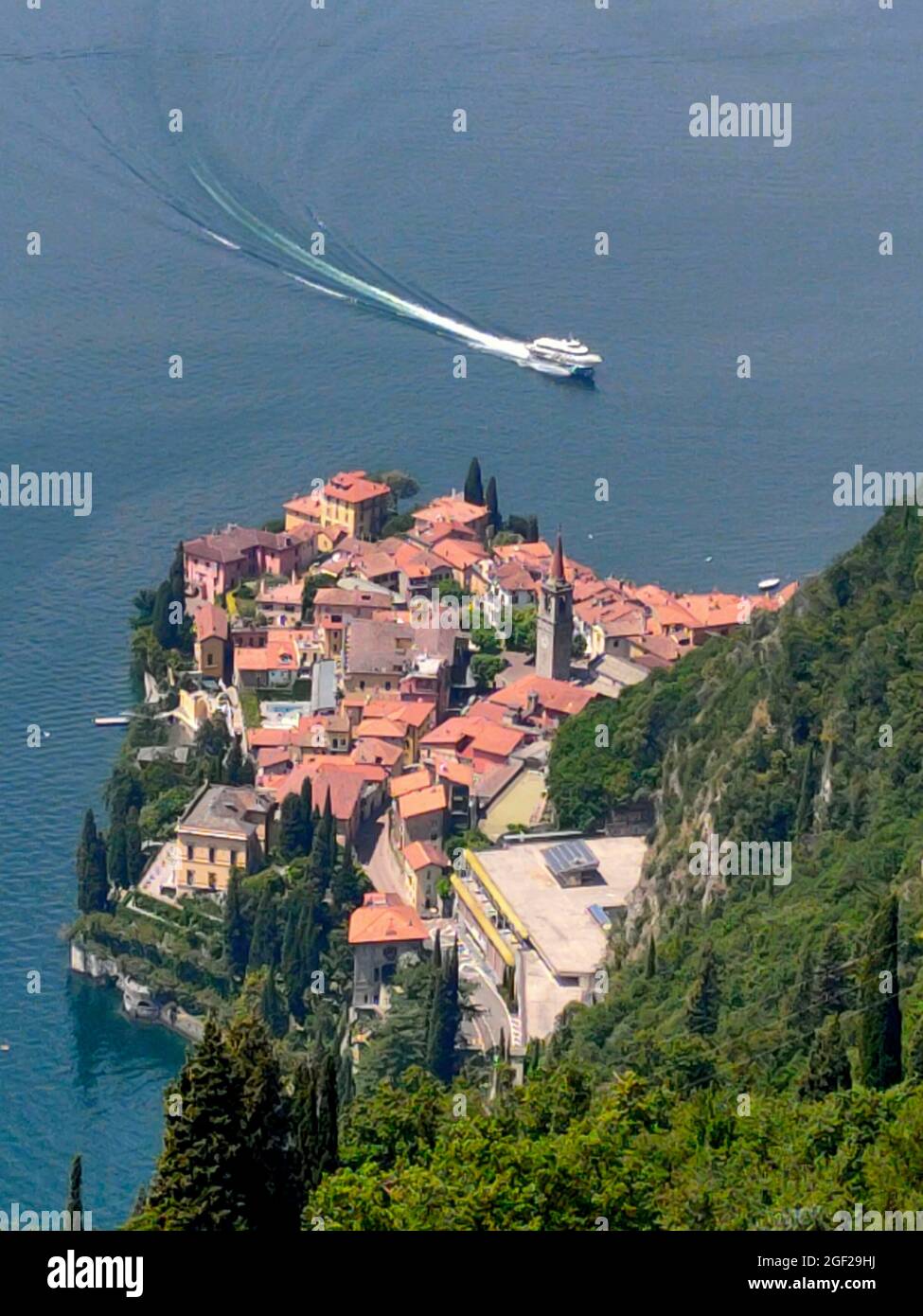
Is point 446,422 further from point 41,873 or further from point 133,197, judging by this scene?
point 41,873

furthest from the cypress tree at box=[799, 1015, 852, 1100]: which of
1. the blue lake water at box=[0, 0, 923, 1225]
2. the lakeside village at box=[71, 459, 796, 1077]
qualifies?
the blue lake water at box=[0, 0, 923, 1225]

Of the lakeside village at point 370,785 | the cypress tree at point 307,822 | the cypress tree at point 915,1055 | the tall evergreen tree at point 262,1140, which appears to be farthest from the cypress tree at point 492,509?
the tall evergreen tree at point 262,1140

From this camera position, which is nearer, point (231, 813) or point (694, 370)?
point (231, 813)

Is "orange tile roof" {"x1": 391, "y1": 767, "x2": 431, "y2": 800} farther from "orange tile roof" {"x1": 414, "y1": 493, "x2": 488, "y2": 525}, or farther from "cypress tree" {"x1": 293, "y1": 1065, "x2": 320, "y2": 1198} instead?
"cypress tree" {"x1": 293, "y1": 1065, "x2": 320, "y2": 1198}

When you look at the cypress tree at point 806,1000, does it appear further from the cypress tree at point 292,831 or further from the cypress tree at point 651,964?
the cypress tree at point 292,831

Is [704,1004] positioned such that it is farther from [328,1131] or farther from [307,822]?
[307,822]

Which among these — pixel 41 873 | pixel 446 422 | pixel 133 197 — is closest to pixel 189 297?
pixel 133 197
